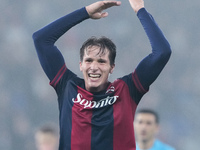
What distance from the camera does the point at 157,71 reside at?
10.7 feet

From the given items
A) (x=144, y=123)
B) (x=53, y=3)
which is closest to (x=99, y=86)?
(x=144, y=123)

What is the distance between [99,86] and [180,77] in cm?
543

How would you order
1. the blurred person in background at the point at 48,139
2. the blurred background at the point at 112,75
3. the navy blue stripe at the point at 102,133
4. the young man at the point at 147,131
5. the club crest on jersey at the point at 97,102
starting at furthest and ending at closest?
the blurred background at the point at 112,75 → the blurred person in background at the point at 48,139 → the young man at the point at 147,131 → the club crest on jersey at the point at 97,102 → the navy blue stripe at the point at 102,133

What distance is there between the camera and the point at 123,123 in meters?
3.24

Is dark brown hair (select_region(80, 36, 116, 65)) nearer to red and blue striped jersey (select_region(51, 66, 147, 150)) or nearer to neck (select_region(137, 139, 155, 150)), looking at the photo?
red and blue striped jersey (select_region(51, 66, 147, 150))

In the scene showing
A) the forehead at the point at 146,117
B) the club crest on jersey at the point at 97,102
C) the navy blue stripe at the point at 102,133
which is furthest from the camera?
the forehead at the point at 146,117

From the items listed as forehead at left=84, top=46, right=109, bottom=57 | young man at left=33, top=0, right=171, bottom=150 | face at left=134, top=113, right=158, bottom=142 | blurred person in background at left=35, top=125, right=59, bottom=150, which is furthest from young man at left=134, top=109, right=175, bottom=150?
forehead at left=84, top=46, right=109, bottom=57

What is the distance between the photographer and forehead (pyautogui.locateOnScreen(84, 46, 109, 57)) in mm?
3349

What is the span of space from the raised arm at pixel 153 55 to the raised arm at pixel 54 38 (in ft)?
1.02

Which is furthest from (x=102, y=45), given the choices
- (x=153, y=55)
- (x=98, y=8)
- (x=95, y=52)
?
(x=153, y=55)

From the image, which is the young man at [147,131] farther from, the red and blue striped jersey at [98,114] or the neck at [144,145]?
the red and blue striped jersey at [98,114]

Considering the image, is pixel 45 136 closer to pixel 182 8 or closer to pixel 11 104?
pixel 11 104

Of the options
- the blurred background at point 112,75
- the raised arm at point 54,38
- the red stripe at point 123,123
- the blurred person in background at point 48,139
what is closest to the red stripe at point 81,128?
the red stripe at point 123,123

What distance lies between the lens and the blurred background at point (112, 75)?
8227mm
